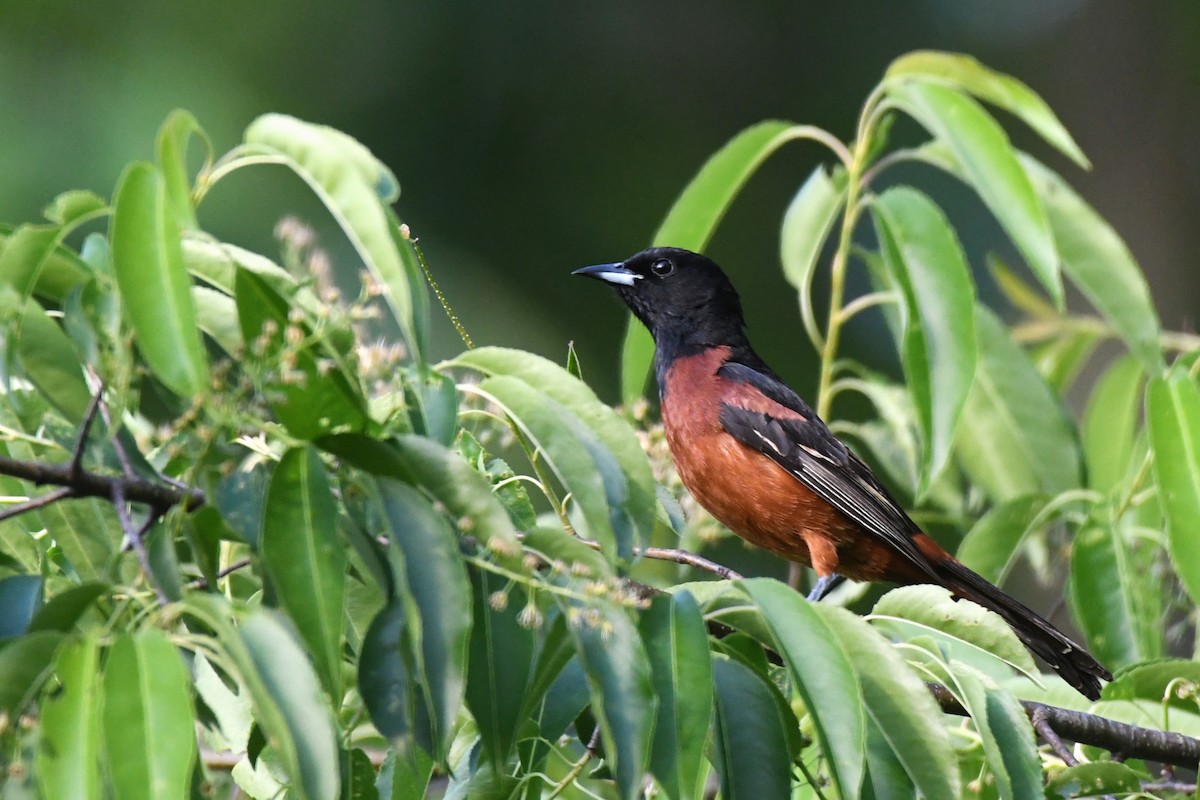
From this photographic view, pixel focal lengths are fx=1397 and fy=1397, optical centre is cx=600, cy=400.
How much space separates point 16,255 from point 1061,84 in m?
9.36

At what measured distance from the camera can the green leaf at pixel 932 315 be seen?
3.09 metres

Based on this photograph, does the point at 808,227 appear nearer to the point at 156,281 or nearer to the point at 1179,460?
the point at 1179,460

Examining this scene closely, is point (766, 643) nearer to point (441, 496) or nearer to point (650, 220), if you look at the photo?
point (441, 496)

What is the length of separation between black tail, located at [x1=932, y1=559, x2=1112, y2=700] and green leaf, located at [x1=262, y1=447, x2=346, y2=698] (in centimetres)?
217

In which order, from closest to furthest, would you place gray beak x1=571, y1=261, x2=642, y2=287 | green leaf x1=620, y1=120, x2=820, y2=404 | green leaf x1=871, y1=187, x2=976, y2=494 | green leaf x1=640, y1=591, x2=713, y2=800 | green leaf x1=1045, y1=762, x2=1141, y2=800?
green leaf x1=640, y1=591, x2=713, y2=800, green leaf x1=1045, y1=762, x2=1141, y2=800, green leaf x1=871, y1=187, x2=976, y2=494, green leaf x1=620, y1=120, x2=820, y2=404, gray beak x1=571, y1=261, x2=642, y2=287

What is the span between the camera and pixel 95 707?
57.9 inches

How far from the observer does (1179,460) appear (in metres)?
2.84

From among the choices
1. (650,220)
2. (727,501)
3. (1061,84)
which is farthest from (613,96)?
(727,501)

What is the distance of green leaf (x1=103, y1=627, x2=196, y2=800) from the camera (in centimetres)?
142

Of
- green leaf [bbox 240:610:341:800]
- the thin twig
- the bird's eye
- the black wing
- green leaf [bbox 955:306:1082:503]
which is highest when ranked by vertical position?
the thin twig

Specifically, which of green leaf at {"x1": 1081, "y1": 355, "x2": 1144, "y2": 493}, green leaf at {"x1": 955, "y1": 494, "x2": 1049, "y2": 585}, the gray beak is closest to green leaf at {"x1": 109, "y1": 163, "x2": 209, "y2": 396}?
green leaf at {"x1": 955, "y1": 494, "x2": 1049, "y2": 585}

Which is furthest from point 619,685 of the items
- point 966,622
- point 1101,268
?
point 1101,268

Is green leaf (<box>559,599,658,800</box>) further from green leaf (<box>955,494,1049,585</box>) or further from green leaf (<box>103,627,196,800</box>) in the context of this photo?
green leaf (<box>955,494,1049,585</box>)

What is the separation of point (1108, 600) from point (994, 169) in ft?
3.62
